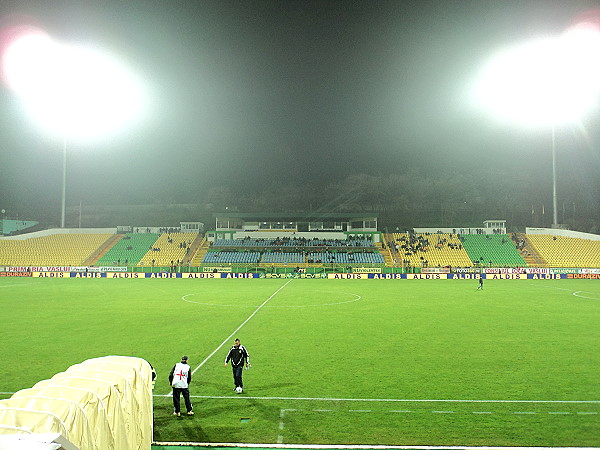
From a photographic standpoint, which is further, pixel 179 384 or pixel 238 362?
pixel 238 362

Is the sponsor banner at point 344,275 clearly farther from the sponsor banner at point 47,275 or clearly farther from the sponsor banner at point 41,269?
the sponsor banner at point 41,269

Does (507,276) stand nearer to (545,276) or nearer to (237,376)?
(545,276)

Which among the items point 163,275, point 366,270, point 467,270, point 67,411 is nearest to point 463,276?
point 467,270

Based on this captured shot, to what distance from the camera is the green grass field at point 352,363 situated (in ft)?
30.1

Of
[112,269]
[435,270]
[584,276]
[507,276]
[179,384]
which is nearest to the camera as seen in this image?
[179,384]

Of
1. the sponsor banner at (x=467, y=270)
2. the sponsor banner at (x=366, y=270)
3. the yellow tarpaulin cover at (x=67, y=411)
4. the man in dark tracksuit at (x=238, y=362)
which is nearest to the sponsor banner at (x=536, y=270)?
the sponsor banner at (x=467, y=270)

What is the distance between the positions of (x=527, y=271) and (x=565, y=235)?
721 inches

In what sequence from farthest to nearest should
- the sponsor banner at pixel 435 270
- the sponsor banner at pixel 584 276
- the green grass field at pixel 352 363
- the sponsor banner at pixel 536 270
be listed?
the sponsor banner at pixel 435 270 → the sponsor banner at pixel 536 270 → the sponsor banner at pixel 584 276 → the green grass field at pixel 352 363

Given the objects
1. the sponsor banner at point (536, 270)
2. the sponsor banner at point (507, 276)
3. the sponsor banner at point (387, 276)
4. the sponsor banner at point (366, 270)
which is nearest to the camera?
the sponsor banner at point (507, 276)

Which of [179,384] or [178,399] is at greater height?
[179,384]

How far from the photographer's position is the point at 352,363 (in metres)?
14.3

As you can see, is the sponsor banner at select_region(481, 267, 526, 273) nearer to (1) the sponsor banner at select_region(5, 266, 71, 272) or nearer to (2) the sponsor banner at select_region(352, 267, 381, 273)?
(2) the sponsor banner at select_region(352, 267, 381, 273)

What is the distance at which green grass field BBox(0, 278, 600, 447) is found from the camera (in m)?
9.16

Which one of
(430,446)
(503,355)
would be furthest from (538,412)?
(503,355)
